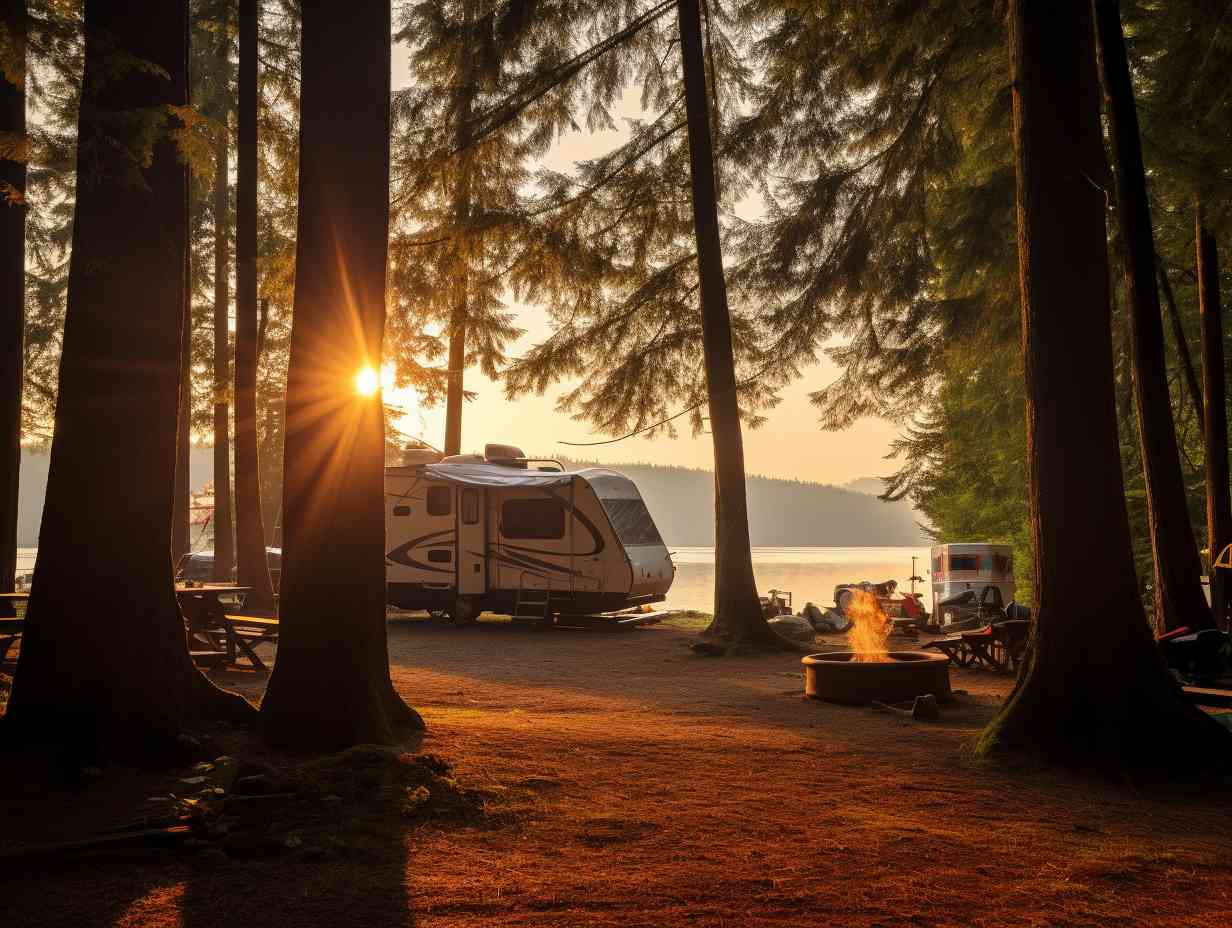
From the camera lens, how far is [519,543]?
A: 17.5 m

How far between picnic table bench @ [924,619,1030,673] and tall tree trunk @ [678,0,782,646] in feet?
11.4

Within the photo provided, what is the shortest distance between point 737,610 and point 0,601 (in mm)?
8773

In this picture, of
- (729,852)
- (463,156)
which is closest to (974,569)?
(463,156)

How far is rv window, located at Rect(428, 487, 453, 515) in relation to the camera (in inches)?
709

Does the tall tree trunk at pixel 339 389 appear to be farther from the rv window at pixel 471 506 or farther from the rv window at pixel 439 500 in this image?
the rv window at pixel 439 500

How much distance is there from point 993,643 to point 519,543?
838cm

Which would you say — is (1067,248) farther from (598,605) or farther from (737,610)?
(598,605)

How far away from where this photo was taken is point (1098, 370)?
6645mm

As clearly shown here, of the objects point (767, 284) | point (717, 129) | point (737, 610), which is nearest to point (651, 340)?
point (767, 284)

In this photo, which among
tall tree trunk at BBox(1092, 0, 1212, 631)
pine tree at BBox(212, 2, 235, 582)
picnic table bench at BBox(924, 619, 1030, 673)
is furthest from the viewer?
pine tree at BBox(212, 2, 235, 582)

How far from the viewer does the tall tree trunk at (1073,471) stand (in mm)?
6199

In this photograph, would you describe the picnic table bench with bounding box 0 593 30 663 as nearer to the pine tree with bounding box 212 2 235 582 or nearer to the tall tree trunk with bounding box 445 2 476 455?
the tall tree trunk with bounding box 445 2 476 455

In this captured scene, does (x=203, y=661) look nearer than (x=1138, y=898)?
No

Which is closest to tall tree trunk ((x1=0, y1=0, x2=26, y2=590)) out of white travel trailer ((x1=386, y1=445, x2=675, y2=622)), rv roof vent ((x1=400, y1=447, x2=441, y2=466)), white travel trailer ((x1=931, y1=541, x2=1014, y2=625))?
white travel trailer ((x1=386, y1=445, x2=675, y2=622))
